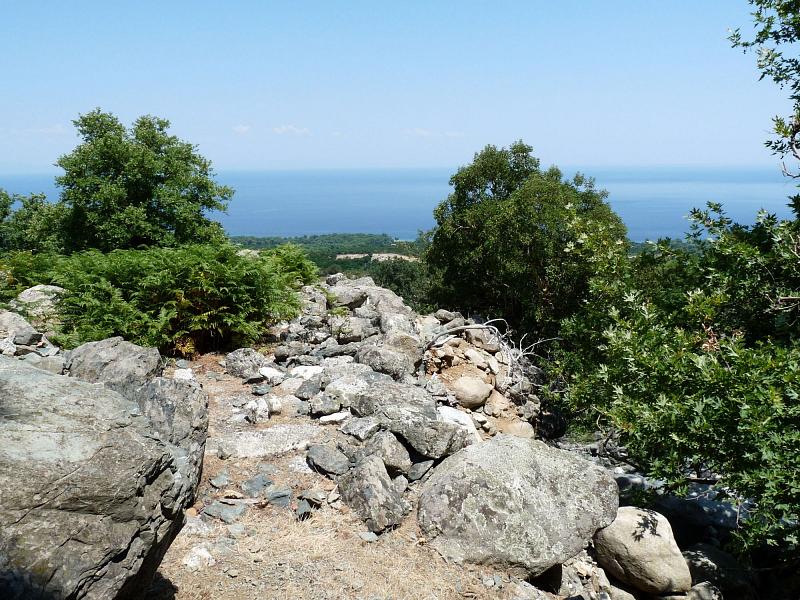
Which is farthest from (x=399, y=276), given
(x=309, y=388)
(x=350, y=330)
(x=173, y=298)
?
(x=309, y=388)

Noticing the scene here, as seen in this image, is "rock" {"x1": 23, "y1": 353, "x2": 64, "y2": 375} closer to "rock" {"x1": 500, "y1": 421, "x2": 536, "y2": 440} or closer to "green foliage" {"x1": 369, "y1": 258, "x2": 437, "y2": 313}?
"rock" {"x1": 500, "y1": 421, "x2": 536, "y2": 440}

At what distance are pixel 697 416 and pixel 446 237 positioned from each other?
13.2 metres

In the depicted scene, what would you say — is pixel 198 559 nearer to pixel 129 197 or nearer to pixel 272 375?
pixel 272 375

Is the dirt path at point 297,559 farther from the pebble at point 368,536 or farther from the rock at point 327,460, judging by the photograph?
the rock at point 327,460

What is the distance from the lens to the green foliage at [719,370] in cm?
539

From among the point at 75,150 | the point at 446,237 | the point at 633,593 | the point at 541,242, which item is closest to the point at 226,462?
the point at 633,593

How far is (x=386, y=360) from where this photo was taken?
9.57m

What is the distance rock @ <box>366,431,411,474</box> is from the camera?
6887mm

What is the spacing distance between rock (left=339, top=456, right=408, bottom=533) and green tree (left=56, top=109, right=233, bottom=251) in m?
10.9

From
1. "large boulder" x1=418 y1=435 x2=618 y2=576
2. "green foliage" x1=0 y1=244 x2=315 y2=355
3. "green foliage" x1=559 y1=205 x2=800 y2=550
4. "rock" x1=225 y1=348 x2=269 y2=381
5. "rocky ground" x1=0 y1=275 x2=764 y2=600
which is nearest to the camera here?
"rocky ground" x1=0 y1=275 x2=764 y2=600

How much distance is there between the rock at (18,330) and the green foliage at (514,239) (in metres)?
10.5

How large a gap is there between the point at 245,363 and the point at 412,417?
145 inches

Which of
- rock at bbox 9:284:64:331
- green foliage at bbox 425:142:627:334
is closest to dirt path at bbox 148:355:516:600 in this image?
rock at bbox 9:284:64:331

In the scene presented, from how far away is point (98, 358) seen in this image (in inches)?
320
